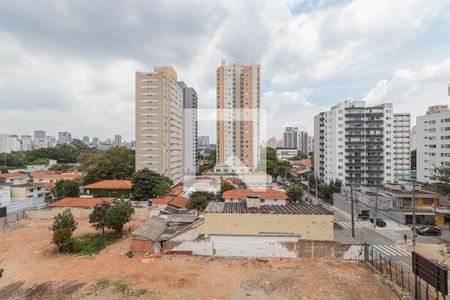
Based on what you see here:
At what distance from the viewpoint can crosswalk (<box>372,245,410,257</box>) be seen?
1942 cm

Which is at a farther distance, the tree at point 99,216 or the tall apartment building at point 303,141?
the tall apartment building at point 303,141

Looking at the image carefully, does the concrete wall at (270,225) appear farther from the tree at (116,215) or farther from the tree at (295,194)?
the tree at (295,194)

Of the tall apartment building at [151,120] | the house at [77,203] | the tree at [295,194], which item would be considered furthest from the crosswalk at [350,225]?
the tall apartment building at [151,120]

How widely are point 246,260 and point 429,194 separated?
2832 centimetres

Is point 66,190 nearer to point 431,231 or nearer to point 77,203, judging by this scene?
point 77,203

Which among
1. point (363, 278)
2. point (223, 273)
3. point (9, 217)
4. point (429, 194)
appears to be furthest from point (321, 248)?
point (9, 217)

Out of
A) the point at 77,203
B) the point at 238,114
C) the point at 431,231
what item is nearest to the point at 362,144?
the point at 431,231

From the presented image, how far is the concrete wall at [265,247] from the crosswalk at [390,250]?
12.6ft

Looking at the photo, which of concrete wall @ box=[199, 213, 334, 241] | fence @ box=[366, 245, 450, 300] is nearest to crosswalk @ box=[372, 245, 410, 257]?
fence @ box=[366, 245, 450, 300]

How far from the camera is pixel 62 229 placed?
18.3 m

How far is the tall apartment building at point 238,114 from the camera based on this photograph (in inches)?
2635

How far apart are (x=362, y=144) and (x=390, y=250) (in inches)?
1174

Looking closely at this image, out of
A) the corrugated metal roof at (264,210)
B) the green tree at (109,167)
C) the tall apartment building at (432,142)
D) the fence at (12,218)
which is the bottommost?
the fence at (12,218)

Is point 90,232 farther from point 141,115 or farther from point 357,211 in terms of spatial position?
point 357,211
